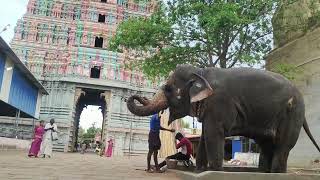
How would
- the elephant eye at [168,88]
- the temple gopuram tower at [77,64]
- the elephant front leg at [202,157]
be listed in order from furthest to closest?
the temple gopuram tower at [77,64] → the elephant eye at [168,88] → the elephant front leg at [202,157]

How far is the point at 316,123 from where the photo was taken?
11430mm

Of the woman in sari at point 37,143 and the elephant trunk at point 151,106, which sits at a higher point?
the elephant trunk at point 151,106

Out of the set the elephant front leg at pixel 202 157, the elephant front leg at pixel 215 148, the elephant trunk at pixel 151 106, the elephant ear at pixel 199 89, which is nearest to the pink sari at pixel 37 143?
the elephant trunk at pixel 151 106

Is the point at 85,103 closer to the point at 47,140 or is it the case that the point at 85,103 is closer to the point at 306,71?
the point at 47,140

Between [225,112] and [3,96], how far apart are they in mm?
15461

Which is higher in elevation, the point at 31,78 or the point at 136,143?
the point at 31,78

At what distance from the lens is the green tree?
429 inches

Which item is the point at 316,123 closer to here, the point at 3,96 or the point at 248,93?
the point at 248,93

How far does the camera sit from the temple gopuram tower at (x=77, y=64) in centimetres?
3347

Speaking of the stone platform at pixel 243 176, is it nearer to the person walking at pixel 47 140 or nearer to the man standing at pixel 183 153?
the man standing at pixel 183 153

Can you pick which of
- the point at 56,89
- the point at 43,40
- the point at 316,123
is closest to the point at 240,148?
the point at 316,123

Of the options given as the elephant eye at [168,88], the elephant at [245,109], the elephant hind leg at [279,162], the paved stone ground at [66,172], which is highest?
the elephant eye at [168,88]

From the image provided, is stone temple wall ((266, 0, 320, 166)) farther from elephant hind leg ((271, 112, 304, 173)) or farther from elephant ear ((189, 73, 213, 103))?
elephant ear ((189, 73, 213, 103))

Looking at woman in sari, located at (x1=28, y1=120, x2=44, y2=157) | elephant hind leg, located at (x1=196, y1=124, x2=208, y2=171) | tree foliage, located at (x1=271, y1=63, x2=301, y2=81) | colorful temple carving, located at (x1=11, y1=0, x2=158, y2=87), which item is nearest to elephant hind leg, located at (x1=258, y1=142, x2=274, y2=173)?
elephant hind leg, located at (x1=196, y1=124, x2=208, y2=171)
